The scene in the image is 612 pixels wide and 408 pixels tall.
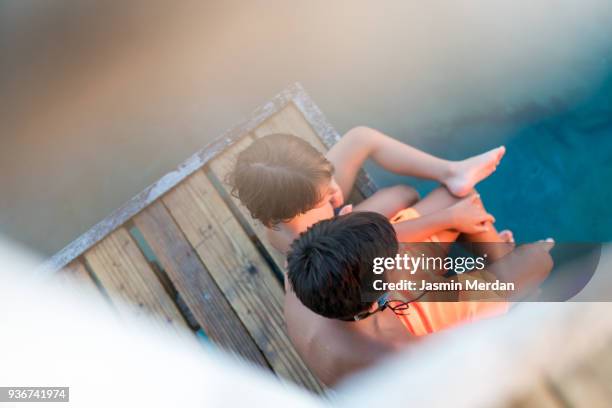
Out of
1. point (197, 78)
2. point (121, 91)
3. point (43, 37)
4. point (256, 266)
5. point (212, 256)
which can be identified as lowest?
point (256, 266)

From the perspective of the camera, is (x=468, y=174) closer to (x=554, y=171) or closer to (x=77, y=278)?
(x=554, y=171)

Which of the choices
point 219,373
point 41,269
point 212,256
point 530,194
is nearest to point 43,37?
point 41,269

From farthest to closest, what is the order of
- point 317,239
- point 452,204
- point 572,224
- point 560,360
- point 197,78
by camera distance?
point 197,78
point 572,224
point 452,204
point 317,239
point 560,360

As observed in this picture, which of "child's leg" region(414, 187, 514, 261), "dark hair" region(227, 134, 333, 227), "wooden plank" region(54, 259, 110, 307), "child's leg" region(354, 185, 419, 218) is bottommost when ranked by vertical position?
"child's leg" region(414, 187, 514, 261)

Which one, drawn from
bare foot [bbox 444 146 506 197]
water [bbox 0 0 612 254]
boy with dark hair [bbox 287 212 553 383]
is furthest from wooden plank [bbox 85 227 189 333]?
bare foot [bbox 444 146 506 197]

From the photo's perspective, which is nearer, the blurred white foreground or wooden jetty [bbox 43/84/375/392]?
the blurred white foreground

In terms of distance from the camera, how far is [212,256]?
67.2 inches

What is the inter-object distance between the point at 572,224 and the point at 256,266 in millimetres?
1211

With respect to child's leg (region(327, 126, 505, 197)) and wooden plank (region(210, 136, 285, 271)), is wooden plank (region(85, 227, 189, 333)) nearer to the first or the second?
wooden plank (region(210, 136, 285, 271))

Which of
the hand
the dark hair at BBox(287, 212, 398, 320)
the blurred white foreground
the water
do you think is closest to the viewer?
the dark hair at BBox(287, 212, 398, 320)

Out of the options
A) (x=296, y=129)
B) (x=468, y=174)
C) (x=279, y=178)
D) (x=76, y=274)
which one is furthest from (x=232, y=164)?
(x=468, y=174)

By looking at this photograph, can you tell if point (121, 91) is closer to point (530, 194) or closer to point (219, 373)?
point (219, 373)

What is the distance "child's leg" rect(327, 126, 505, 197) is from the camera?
1689 millimetres

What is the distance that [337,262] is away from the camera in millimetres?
1007
